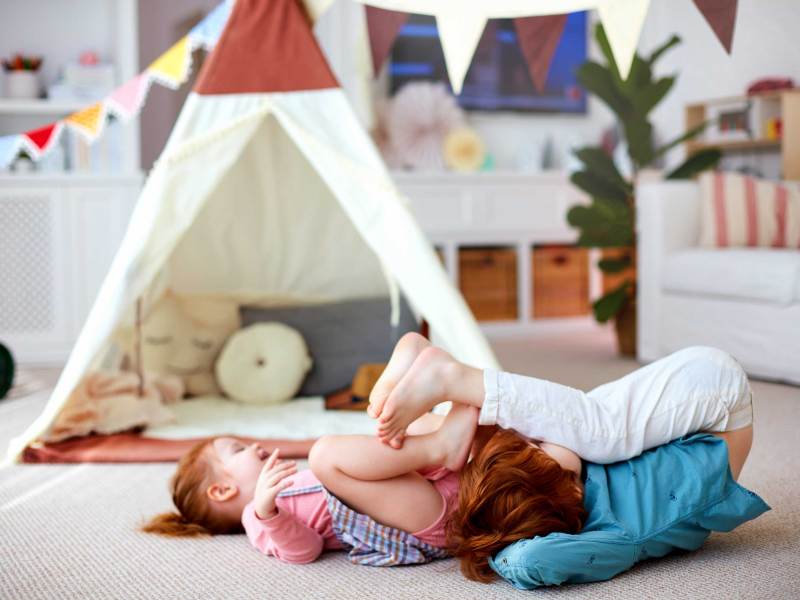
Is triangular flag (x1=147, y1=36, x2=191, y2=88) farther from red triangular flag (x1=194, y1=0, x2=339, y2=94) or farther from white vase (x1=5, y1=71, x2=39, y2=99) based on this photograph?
white vase (x1=5, y1=71, x2=39, y2=99)

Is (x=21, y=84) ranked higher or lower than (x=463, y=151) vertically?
higher

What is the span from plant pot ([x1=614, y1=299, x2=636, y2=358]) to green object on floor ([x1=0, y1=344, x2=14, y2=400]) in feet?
8.22

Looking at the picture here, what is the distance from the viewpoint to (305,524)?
164cm

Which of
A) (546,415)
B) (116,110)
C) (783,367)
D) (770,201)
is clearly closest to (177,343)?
(116,110)

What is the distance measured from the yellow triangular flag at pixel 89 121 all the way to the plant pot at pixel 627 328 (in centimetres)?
234

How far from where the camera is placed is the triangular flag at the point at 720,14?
1.64 metres

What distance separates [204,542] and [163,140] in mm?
3624

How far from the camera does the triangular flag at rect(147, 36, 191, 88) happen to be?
110 inches

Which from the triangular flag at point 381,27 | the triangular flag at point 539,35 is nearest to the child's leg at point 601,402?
the triangular flag at point 539,35

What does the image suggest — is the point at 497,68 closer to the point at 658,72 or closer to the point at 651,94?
the point at 658,72

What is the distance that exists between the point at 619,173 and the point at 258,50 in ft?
6.70

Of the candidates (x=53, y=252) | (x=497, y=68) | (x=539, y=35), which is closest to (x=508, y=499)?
(x=539, y=35)

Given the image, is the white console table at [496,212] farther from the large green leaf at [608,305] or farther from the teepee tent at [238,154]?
the teepee tent at [238,154]

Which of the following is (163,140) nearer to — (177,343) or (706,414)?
(177,343)
